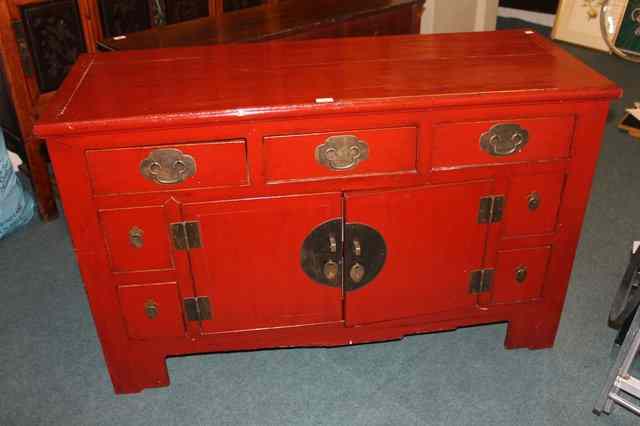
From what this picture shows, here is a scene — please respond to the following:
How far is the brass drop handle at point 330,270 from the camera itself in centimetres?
189

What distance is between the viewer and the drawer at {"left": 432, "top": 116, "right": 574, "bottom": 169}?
1736 mm

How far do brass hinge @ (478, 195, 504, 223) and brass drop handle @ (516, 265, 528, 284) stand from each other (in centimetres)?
21

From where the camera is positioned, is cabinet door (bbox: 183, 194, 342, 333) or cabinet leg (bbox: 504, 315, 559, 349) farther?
cabinet leg (bbox: 504, 315, 559, 349)

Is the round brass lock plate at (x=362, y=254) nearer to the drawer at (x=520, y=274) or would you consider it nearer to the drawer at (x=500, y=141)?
the drawer at (x=500, y=141)

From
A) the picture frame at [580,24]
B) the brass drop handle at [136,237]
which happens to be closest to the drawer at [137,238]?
the brass drop handle at [136,237]

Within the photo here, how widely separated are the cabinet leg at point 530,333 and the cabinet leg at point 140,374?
1.14 m

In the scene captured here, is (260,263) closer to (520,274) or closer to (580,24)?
(520,274)

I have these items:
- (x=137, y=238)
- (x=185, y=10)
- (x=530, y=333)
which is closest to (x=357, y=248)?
(x=137, y=238)

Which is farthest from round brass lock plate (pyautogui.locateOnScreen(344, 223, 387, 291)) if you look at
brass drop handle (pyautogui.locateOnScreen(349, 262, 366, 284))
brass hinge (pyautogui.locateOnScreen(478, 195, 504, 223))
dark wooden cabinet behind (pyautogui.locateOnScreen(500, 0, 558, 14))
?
dark wooden cabinet behind (pyautogui.locateOnScreen(500, 0, 558, 14))

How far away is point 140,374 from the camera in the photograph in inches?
79.7

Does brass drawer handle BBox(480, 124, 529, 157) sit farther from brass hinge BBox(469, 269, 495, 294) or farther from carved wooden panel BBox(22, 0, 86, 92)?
carved wooden panel BBox(22, 0, 86, 92)

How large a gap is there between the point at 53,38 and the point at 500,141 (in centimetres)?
191

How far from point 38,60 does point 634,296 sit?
2.39m

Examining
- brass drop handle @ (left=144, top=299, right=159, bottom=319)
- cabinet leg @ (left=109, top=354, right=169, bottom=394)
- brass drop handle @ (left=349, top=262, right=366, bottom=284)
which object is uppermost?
brass drop handle @ (left=349, top=262, right=366, bottom=284)
